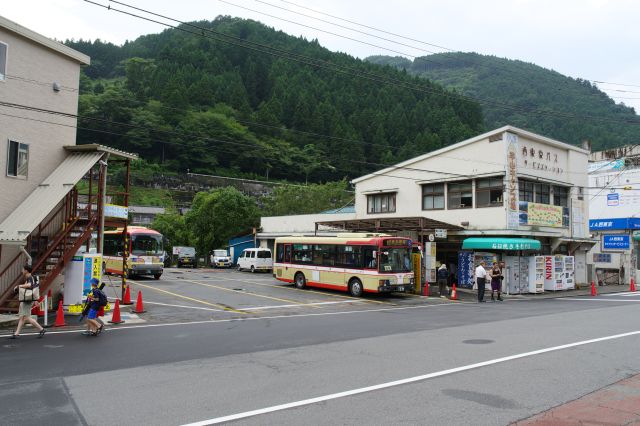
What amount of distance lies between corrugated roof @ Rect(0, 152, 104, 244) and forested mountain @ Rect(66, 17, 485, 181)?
210 feet

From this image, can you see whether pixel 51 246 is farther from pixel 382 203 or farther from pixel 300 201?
pixel 300 201

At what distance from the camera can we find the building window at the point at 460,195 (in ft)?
102

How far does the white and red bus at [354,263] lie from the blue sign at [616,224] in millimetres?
23946

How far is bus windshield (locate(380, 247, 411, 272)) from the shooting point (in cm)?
2320

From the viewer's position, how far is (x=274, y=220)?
4697 cm

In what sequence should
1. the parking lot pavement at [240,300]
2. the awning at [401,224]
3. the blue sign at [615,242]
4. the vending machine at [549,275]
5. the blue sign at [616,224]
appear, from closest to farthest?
the parking lot pavement at [240,300]
the awning at [401,224]
the vending machine at [549,275]
the blue sign at [615,242]
the blue sign at [616,224]

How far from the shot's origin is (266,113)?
101188 mm

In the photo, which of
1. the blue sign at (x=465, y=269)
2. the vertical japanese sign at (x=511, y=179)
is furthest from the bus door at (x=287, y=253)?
the vertical japanese sign at (x=511, y=179)

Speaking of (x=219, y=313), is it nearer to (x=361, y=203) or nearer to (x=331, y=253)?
(x=331, y=253)

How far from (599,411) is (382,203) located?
99.9 ft

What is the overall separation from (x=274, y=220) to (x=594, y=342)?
37.0m

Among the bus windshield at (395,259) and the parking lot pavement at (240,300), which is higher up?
the bus windshield at (395,259)

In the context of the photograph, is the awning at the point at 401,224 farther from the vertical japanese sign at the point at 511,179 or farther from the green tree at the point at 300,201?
the green tree at the point at 300,201

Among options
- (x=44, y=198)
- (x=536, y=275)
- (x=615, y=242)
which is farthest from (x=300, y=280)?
(x=615, y=242)
